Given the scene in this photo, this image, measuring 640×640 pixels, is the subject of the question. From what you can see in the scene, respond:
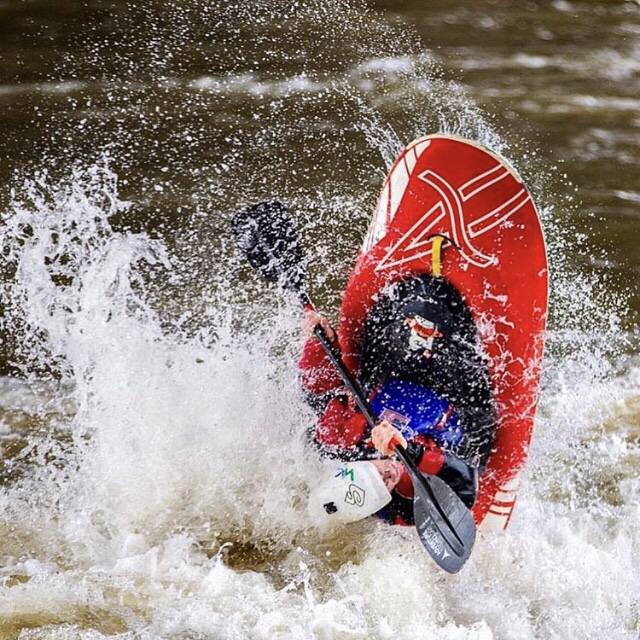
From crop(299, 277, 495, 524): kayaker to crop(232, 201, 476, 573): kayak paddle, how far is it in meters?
0.04

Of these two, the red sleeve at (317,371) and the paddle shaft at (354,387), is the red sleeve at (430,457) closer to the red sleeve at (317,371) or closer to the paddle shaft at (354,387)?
the paddle shaft at (354,387)

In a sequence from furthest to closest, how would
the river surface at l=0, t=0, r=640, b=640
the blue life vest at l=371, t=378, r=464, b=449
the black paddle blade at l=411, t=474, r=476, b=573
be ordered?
1. the river surface at l=0, t=0, r=640, b=640
2. the blue life vest at l=371, t=378, r=464, b=449
3. the black paddle blade at l=411, t=474, r=476, b=573

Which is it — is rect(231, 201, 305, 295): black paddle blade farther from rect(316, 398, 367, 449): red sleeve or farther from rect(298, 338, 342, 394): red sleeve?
rect(316, 398, 367, 449): red sleeve

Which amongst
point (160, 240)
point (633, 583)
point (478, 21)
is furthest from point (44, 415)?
point (478, 21)

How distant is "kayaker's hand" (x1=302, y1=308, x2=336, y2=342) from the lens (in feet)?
5.22

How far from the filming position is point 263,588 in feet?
5.12

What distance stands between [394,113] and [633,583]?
68.3 inches

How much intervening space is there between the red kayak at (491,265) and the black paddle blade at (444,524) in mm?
190

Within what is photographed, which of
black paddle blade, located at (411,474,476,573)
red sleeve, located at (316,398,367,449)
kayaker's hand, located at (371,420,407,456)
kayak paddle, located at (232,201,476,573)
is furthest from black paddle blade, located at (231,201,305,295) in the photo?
black paddle blade, located at (411,474,476,573)

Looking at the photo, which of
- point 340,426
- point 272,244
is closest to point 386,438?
point 340,426

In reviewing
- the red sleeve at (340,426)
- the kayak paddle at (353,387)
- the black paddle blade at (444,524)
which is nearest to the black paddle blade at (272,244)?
the kayak paddle at (353,387)

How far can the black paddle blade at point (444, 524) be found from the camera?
139cm

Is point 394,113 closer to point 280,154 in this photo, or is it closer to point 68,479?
point 280,154

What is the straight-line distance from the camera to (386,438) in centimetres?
140
